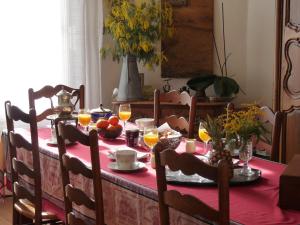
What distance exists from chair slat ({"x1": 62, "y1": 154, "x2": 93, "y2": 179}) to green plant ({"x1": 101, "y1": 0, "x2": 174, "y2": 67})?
2.16 m

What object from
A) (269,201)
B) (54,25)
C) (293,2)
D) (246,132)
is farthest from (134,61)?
(269,201)

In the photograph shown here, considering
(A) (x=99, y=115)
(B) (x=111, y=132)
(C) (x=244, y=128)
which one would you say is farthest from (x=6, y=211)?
(C) (x=244, y=128)

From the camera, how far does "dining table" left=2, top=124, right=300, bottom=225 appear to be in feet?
5.41

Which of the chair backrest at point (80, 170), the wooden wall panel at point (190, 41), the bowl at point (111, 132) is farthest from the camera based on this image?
the wooden wall panel at point (190, 41)

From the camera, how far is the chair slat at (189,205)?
1418mm

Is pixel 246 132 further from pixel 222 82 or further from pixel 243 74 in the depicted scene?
pixel 243 74

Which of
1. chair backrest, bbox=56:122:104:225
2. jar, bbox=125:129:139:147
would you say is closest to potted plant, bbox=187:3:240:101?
jar, bbox=125:129:139:147

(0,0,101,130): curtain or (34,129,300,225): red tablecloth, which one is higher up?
(0,0,101,130): curtain

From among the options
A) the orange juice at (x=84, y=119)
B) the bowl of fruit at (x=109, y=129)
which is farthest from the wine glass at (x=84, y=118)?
the bowl of fruit at (x=109, y=129)

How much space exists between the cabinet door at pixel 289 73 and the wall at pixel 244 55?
2.40ft

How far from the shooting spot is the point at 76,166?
6.38 ft

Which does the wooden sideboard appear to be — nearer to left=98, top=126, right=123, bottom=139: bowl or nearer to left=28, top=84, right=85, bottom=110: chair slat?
left=28, top=84, right=85, bottom=110: chair slat

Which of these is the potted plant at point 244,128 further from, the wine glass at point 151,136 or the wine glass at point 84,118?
the wine glass at point 84,118

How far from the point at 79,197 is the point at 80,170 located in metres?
0.13
